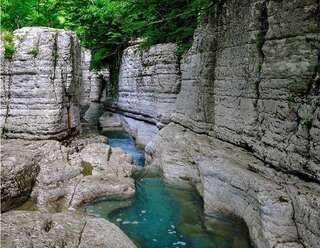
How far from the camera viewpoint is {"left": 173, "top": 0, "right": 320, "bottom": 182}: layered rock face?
5.52 m

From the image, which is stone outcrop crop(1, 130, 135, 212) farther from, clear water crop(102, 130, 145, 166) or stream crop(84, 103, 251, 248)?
clear water crop(102, 130, 145, 166)

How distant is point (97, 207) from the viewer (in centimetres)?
790

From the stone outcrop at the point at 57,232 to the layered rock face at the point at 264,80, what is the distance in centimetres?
319

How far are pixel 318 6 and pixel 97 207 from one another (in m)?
5.96

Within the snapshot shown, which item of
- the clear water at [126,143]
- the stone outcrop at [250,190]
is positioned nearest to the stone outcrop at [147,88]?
the clear water at [126,143]

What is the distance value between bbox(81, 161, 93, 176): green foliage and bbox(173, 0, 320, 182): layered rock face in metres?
3.17

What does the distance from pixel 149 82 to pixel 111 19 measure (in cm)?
369

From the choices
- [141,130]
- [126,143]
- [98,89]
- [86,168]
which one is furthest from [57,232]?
[98,89]

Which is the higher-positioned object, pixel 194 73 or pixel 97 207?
pixel 194 73

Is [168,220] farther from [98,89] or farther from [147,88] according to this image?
[98,89]

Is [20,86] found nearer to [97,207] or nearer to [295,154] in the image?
[97,207]

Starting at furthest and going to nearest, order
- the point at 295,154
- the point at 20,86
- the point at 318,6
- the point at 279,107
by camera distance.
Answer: the point at 20,86
the point at 279,107
the point at 295,154
the point at 318,6

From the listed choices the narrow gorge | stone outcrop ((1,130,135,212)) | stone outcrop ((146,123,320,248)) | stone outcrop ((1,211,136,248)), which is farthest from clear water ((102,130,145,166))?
stone outcrop ((1,211,136,248))

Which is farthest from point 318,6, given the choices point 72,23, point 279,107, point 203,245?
point 72,23
